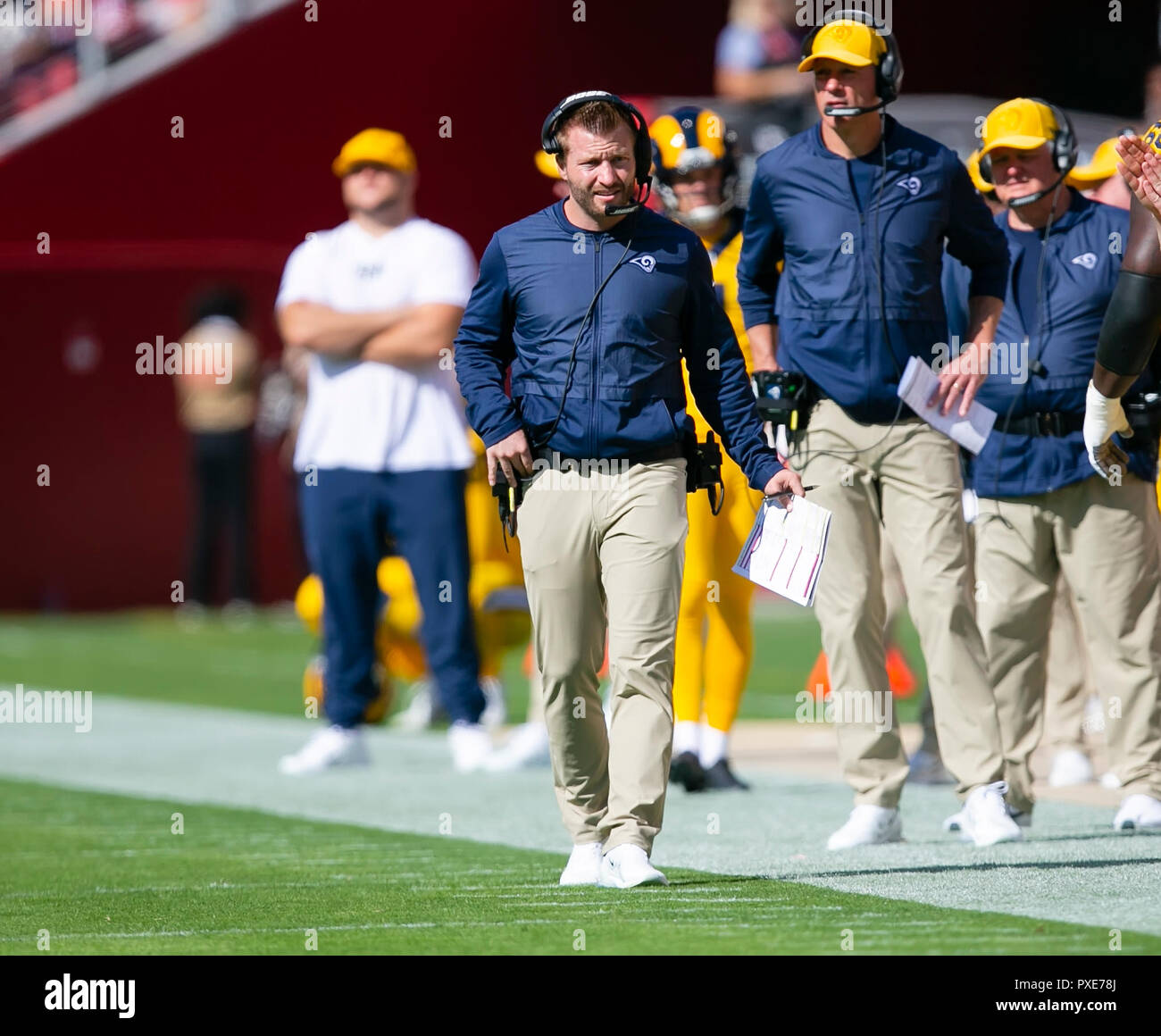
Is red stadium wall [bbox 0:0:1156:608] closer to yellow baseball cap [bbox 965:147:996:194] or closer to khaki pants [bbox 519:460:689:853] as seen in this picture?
yellow baseball cap [bbox 965:147:996:194]

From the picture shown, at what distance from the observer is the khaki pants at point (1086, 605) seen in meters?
8.16

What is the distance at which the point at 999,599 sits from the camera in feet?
27.2

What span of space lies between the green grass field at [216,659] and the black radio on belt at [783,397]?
4.96 m

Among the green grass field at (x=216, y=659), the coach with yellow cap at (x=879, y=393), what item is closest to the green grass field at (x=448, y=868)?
the coach with yellow cap at (x=879, y=393)

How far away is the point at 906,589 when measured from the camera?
25.7ft

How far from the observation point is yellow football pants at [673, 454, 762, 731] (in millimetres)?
9562

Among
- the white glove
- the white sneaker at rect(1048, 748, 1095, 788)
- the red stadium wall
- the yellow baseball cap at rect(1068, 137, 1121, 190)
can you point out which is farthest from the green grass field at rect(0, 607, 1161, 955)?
the red stadium wall

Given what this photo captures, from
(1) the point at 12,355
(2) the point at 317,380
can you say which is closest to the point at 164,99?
(1) the point at 12,355

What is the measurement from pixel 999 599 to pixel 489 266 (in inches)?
94.2

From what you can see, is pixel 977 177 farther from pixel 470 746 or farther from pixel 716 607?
pixel 470 746

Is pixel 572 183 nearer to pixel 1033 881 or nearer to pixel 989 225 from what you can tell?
pixel 989 225

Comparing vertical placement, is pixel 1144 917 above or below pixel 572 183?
below

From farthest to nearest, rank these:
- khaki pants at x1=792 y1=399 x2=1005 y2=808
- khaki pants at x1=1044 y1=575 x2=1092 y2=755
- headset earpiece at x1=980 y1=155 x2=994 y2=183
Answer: khaki pants at x1=1044 y1=575 x2=1092 y2=755 → headset earpiece at x1=980 y1=155 x2=994 y2=183 → khaki pants at x1=792 y1=399 x2=1005 y2=808
